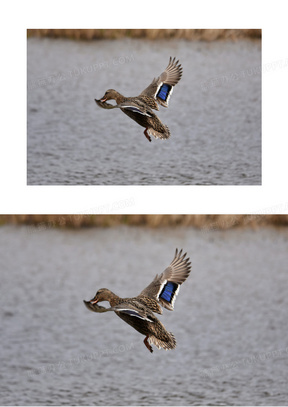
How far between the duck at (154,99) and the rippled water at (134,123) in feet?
0.21

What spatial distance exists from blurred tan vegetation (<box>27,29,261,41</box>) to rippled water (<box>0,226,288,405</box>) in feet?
5.68

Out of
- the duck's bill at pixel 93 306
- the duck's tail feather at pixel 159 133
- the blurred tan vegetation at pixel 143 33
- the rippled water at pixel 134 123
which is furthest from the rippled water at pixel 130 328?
the blurred tan vegetation at pixel 143 33

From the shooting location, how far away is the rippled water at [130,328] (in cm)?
1368

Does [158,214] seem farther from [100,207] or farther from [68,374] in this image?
[68,374]

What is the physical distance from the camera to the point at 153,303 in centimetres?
1339

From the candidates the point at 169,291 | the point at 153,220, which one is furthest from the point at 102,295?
the point at 153,220

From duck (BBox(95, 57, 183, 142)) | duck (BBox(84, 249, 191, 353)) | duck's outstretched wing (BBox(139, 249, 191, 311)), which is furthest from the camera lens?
duck (BBox(95, 57, 183, 142))

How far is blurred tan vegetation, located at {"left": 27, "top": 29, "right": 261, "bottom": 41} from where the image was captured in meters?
13.7

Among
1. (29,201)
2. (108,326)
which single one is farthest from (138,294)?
(29,201)

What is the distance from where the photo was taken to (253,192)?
13562mm

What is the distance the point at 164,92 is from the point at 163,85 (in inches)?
2.5

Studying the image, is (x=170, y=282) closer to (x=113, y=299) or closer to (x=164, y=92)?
(x=113, y=299)

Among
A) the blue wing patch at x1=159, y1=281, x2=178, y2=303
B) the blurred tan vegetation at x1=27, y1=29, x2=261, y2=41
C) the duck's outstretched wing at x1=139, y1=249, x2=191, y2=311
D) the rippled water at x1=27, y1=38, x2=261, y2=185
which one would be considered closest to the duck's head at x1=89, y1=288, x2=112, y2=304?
the duck's outstretched wing at x1=139, y1=249, x2=191, y2=311

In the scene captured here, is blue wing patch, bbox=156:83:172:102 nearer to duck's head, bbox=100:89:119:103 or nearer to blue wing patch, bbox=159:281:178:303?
duck's head, bbox=100:89:119:103
